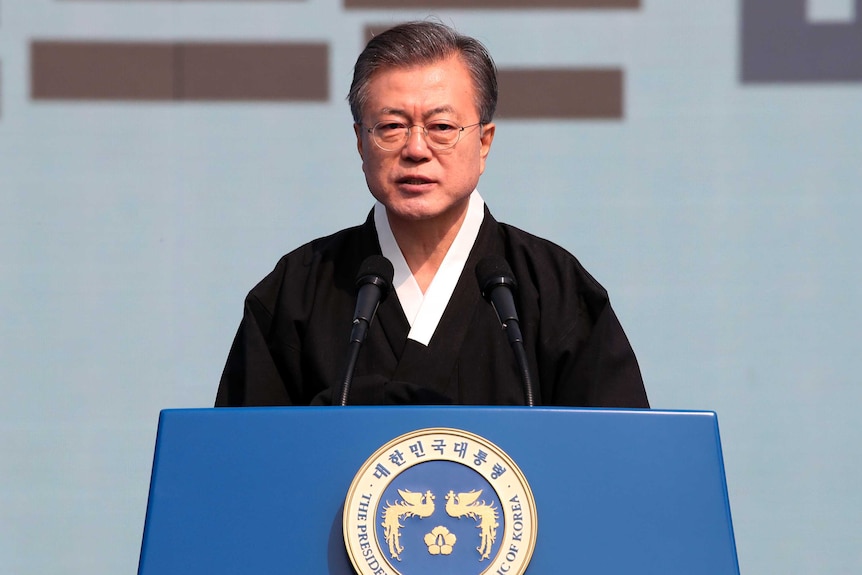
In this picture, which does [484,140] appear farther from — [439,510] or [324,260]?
[439,510]

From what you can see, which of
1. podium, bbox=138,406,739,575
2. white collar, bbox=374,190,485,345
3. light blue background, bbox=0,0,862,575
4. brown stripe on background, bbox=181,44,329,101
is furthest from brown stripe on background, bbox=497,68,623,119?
podium, bbox=138,406,739,575

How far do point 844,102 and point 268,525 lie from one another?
2072mm

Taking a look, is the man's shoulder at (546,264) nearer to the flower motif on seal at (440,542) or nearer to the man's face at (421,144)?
the man's face at (421,144)

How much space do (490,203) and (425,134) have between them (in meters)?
1.14

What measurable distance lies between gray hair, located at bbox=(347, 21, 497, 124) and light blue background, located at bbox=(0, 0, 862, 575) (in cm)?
107

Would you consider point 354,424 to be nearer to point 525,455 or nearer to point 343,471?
point 343,471

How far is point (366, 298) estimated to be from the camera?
5.05ft

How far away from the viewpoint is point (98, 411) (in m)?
2.80

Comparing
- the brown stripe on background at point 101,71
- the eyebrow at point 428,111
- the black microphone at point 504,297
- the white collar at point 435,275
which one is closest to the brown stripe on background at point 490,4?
the brown stripe on background at point 101,71

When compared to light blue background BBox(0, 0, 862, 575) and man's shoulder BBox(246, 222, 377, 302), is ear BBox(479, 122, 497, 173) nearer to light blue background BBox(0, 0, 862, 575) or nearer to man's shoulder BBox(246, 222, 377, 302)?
man's shoulder BBox(246, 222, 377, 302)

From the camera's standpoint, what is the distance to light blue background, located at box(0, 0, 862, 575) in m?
2.77

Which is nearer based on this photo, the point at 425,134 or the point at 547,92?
the point at 425,134

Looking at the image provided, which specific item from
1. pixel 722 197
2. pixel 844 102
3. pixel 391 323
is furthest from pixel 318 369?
pixel 844 102

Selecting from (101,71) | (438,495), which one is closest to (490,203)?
(101,71)
